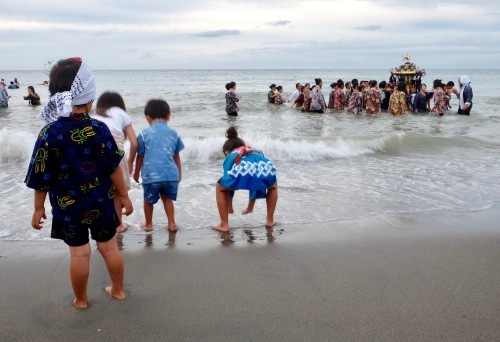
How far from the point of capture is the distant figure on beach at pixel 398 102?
16000 mm

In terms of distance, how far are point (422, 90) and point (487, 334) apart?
1567 centimetres

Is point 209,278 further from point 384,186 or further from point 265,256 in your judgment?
point 384,186

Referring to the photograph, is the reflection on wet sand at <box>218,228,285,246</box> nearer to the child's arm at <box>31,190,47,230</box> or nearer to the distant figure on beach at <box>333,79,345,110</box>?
the child's arm at <box>31,190,47,230</box>

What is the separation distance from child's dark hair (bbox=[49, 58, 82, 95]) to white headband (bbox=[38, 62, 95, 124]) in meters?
0.03

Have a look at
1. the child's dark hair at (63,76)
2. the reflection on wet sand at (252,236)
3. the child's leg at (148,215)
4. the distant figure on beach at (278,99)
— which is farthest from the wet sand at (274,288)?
the distant figure on beach at (278,99)

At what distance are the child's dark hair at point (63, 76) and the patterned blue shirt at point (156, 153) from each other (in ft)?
5.34

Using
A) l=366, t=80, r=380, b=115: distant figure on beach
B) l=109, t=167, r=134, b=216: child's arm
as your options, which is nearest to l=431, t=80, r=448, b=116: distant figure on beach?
l=366, t=80, r=380, b=115: distant figure on beach

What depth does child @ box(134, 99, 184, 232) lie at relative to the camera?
13.7ft

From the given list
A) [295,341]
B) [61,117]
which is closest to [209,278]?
[295,341]

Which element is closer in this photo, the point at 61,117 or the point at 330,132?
the point at 61,117

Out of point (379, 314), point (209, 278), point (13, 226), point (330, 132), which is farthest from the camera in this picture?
point (330, 132)

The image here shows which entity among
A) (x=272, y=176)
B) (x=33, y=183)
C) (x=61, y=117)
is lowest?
(x=272, y=176)

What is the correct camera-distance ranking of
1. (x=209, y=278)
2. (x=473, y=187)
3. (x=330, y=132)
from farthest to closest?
1. (x=330, y=132)
2. (x=473, y=187)
3. (x=209, y=278)

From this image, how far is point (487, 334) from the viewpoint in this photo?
252 cm
